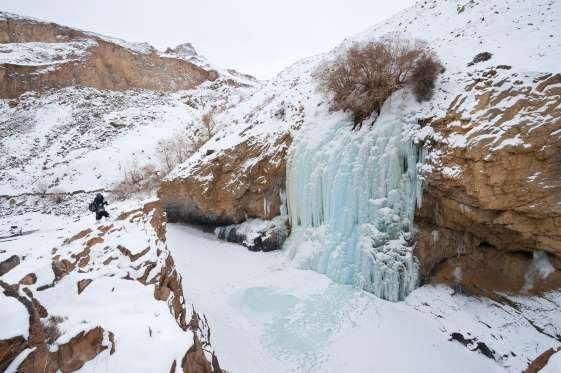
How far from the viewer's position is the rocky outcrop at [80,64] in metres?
29.1

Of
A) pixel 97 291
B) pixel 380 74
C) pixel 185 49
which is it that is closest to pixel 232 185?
pixel 380 74

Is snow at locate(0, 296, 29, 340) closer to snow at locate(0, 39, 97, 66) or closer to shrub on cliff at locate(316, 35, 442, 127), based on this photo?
shrub on cliff at locate(316, 35, 442, 127)

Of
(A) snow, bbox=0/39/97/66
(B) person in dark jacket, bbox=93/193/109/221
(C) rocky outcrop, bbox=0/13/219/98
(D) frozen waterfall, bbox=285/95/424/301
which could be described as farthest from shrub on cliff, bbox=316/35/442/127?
(A) snow, bbox=0/39/97/66

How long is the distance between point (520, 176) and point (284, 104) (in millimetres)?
10161

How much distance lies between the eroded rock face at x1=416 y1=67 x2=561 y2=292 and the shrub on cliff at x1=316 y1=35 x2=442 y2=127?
4.67ft

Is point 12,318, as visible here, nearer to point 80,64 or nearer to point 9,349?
point 9,349

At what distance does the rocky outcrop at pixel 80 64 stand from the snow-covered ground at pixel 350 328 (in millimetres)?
30820

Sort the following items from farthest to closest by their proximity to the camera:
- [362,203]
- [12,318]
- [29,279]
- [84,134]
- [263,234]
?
[84,134] → [263,234] → [362,203] → [29,279] → [12,318]

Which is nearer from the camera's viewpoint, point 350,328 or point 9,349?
point 9,349

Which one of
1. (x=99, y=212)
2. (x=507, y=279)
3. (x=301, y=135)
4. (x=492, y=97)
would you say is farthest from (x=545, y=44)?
(x=99, y=212)

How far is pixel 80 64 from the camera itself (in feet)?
105

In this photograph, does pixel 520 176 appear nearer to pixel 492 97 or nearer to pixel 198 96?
pixel 492 97

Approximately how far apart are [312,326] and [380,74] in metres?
8.30

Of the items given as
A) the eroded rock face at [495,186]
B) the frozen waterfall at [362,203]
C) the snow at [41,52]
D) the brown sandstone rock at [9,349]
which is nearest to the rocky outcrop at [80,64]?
the snow at [41,52]
